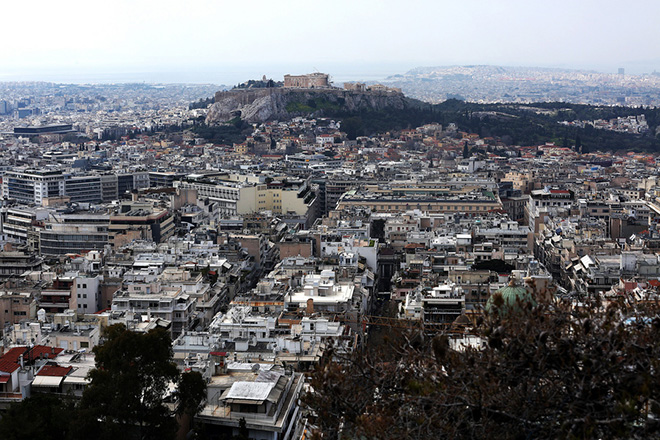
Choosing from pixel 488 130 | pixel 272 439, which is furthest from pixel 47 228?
pixel 488 130

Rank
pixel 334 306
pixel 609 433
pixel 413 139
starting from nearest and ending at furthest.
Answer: pixel 609 433 < pixel 334 306 < pixel 413 139

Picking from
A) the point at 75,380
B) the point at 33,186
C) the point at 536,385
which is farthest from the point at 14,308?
the point at 33,186

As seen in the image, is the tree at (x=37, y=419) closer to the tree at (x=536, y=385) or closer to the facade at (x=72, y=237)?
the tree at (x=536, y=385)

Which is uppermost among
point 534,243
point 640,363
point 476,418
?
point 640,363

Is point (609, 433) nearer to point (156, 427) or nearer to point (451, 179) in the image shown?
point (156, 427)

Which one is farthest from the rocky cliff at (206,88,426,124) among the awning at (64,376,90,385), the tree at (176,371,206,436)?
the tree at (176,371,206,436)

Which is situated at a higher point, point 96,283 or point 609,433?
point 609,433

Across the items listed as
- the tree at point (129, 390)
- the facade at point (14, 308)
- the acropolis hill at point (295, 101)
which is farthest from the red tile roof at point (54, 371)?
the acropolis hill at point (295, 101)
